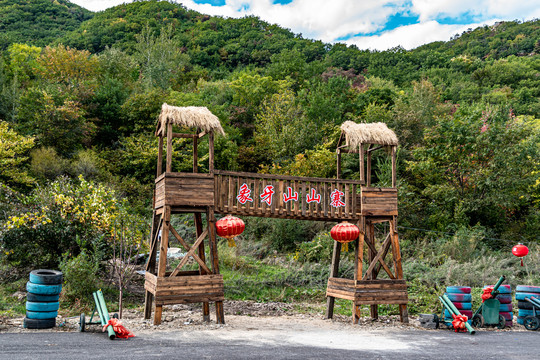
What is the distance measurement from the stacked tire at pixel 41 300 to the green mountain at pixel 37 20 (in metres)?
41.7

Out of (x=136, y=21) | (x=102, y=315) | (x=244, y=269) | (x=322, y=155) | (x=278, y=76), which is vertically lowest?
(x=244, y=269)

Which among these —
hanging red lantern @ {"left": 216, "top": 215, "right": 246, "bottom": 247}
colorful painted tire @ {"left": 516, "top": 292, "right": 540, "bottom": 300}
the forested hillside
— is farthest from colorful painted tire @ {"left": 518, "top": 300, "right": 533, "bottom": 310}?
hanging red lantern @ {"left": 216, "top": 215, "right": 246, "bottom": 247}

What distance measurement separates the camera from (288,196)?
11.5 meters

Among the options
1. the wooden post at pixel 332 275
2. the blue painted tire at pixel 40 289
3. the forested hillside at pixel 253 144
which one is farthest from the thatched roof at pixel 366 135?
the blue painted tire at pixel 40 289

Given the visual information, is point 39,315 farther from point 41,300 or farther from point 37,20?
point 37,20

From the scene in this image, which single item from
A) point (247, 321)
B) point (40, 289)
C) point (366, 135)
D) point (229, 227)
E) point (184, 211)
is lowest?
point (247, 321)

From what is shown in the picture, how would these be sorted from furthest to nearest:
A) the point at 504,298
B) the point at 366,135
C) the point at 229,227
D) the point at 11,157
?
the point at 11,157 < the point at 366,135 < the point at 504,298 < the point at 229,227

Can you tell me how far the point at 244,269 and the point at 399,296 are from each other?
7411 millimetres

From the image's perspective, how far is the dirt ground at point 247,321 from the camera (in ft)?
32.4

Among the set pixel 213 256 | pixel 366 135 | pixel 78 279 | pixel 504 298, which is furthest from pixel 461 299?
pixel 78 279

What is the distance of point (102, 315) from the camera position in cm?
893

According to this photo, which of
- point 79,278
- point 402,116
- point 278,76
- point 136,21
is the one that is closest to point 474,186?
point 402,116

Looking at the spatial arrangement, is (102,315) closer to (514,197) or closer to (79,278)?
(79,278)

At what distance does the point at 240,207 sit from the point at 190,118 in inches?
99.9
